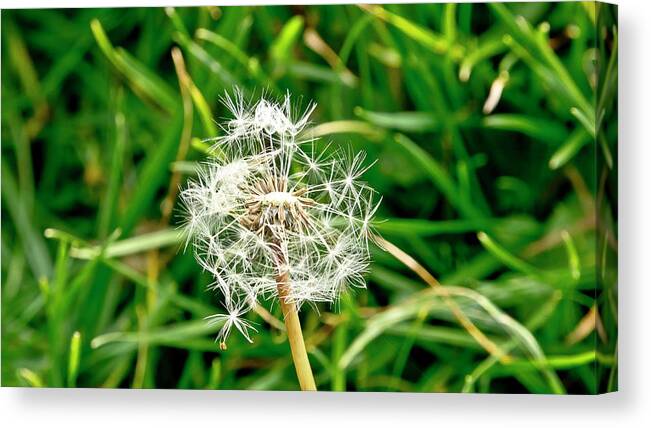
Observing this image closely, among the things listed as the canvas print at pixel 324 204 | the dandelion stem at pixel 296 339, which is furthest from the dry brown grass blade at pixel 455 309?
the dandelion stem at pixel 296 339

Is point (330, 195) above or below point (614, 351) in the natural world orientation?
above

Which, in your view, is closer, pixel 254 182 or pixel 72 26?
pixel 254 182

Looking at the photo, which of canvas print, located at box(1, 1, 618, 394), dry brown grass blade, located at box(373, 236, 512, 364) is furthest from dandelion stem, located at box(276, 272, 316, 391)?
dry brown grass blade, located at box(373, 236, 512, 364)

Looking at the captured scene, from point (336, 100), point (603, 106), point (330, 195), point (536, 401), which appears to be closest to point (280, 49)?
point (336, 100)

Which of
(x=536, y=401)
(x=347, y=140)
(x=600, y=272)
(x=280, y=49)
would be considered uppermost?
(x=280, y=49)

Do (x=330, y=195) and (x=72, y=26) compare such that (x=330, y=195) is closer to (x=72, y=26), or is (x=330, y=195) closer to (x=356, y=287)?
(x=356, y=287)
